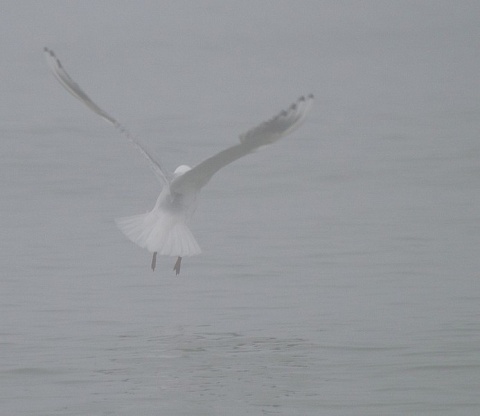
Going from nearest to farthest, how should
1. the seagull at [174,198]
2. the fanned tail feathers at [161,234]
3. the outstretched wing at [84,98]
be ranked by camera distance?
the seagull at [174,198]
the fanned tail feathers at [161,234]
the outstretched wing at [84,98]

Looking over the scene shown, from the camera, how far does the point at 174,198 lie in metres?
8.88

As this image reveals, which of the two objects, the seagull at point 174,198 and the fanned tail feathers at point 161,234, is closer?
the seagull at point 174,198

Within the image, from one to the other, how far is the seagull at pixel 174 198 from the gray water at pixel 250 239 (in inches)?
21.7

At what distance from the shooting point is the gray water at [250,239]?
287 inches

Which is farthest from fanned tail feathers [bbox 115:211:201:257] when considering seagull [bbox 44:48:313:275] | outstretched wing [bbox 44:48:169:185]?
outstretched wing [bbox 44:48:169:185]

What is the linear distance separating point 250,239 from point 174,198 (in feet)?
8.46

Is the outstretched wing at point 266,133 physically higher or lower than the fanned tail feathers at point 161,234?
higher

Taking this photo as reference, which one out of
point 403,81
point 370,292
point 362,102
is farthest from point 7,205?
point 403,81

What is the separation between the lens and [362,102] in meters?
20.6

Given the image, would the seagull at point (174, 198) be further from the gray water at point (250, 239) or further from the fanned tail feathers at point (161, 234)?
the gray water at point (250, 239)

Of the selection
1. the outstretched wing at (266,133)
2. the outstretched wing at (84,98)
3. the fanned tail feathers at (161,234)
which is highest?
the outstretched wing at (84,98)

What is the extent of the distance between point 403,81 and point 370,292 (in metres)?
13.3

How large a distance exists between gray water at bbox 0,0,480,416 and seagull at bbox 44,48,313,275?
1.81ft

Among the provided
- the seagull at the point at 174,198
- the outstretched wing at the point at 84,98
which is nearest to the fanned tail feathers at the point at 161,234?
the seagull at the point at 174,198
